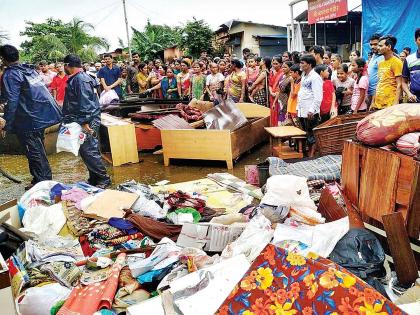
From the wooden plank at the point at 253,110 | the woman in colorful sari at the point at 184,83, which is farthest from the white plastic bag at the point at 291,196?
the woman in colorful sari at the point at 184,83

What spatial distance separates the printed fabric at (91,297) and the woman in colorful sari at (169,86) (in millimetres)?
7281

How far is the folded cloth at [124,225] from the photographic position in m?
A: 3.88

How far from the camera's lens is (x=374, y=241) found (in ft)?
9.34

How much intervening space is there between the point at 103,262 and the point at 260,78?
5694 millimetres

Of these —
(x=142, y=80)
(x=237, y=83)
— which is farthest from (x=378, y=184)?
(x=142, y=80)

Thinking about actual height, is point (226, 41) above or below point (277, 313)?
above

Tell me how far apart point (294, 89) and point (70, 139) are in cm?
340

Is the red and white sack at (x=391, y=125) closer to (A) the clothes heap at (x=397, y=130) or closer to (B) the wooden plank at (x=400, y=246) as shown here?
(A) the clothes heap at (x=397, y=130)

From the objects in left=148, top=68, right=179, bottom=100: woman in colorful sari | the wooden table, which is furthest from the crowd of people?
left=148, top=68, right=179, bottom=100: woman in colorful sari

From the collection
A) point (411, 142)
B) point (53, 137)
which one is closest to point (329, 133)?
point (411, 142)

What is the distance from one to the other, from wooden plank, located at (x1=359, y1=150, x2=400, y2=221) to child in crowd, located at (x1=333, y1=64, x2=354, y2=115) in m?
4.05

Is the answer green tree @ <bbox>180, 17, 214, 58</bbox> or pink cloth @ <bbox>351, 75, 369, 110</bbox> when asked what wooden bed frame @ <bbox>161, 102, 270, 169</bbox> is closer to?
pink cloth @ <bbox>351, 75, 369, 110</bbox>

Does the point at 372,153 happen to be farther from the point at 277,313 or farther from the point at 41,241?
the point at 41,241

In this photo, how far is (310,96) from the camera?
18.7ft
